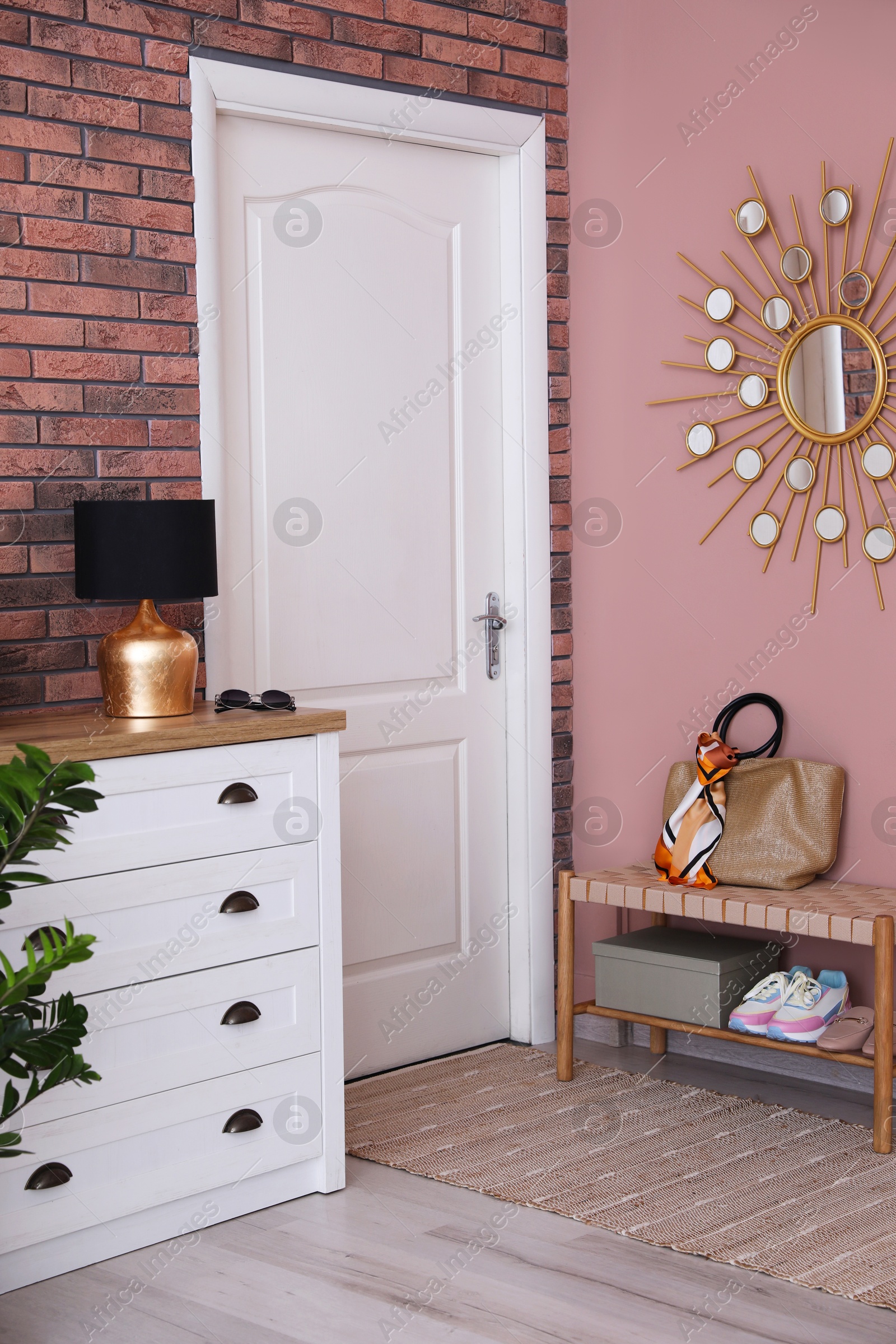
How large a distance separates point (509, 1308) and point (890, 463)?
1.83 metres

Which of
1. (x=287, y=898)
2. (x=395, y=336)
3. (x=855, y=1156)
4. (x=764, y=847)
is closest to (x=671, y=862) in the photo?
(x=764, y=847)

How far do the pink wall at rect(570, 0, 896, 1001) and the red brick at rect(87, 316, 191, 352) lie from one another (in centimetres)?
114

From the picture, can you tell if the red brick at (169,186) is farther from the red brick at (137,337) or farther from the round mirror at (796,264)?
the round mirror at (796,264)

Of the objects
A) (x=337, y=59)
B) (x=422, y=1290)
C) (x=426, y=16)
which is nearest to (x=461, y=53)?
(x=426, y=16)

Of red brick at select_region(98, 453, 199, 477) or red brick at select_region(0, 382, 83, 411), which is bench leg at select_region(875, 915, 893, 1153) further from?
red brick at select_region(0, 382, 83, 411)

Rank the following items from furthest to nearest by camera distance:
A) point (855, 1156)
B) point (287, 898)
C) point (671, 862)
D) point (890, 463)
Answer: point (671, 862) → point (890, 463) → point (855, 1156) → point (287, 898)

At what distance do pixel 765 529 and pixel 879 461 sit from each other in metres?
0.32

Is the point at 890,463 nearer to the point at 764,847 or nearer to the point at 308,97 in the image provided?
the point at 764,847

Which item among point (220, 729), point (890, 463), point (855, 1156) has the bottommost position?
point (855, 1156)

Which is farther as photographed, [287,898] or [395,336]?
[395,336]

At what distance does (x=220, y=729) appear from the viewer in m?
2.46

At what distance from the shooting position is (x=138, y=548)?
2500 millimetres

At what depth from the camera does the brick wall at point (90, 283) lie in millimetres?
2670

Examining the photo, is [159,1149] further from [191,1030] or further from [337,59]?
[337,59]
